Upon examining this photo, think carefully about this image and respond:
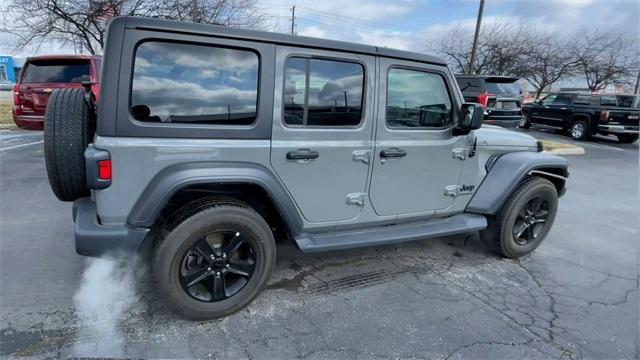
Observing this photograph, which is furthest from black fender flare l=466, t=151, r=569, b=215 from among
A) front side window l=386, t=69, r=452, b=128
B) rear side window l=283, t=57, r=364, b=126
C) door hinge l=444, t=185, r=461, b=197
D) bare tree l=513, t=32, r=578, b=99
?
bare tree l=513, t=32, r=578, b=99

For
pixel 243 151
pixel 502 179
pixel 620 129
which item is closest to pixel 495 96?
pixel 620 129

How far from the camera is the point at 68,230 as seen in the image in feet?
12.7

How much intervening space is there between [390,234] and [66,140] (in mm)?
2387

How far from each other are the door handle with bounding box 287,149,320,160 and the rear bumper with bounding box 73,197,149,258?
1034 millimetres

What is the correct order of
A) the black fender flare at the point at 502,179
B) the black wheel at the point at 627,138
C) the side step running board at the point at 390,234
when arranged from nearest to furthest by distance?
1. the side step running board at the point at 390,234
2. the black fender flare at the point at 502,179
3. the black wheel at the point at 627,138

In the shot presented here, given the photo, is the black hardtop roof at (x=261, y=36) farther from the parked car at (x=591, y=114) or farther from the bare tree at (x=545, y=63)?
the bare tree at (x=545, y=63)

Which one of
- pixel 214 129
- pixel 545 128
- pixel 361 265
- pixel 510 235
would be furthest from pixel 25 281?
pixel 545 128

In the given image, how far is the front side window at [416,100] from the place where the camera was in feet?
9.86

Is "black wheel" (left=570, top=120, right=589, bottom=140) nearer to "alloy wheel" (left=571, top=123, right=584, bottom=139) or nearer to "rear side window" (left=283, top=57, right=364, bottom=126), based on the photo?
"alloy wheel" (left=571, top=123, right=584, bottom=139)

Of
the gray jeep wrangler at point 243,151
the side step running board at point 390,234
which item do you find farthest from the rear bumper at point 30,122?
the side step running board at point 390,234

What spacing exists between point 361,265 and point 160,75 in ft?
7.46

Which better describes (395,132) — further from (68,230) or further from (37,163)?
(37,163)

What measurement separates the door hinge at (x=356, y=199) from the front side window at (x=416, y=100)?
23.6 inches

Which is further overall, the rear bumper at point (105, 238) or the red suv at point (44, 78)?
the red suv at point (44, 78)
